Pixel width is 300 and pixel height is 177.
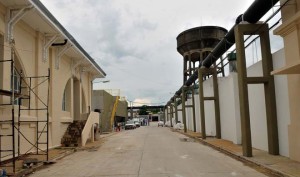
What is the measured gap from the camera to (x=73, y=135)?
2420 centimetres

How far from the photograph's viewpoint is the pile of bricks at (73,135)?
23.3 meters

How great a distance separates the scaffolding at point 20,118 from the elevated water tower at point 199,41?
77.4 feet

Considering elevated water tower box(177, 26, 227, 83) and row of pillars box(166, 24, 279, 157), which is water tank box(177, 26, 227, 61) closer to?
elevated water tower box(177, 26, 227, 83)

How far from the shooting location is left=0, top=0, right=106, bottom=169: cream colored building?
1507cm

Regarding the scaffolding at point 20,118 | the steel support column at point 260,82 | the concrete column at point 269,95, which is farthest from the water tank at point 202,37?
the concrete column at point 269,95

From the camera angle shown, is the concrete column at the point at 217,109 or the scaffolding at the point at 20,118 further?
the concrete column at the point at 217,109

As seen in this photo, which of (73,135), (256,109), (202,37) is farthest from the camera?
(202,37)

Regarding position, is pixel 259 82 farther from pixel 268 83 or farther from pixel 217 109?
pixel 217 109

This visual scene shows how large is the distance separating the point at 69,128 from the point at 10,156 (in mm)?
9872

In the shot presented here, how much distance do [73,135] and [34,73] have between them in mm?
6645

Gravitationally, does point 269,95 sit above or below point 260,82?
below

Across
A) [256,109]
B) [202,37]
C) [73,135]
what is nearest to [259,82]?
[256,109]

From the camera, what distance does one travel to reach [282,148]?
14055 millimetres

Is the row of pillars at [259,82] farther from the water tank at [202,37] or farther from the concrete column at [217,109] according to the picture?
the water tank at [202,37]
